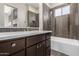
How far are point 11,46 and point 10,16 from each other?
64 centimetres

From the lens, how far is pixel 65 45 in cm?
178

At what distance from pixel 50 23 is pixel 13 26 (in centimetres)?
69

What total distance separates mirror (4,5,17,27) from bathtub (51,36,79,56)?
33.9 inches

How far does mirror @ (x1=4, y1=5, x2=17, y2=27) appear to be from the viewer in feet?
4.17

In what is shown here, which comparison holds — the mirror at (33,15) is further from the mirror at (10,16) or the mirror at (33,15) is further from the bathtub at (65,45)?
the bathtub at (65,45)

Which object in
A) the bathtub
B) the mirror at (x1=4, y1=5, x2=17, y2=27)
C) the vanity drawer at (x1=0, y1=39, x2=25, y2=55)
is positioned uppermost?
the mirror at (x1=4, y1=5, x2=17, y2=27)

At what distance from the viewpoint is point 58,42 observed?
181cm

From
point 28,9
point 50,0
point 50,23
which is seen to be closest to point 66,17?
point 50,23

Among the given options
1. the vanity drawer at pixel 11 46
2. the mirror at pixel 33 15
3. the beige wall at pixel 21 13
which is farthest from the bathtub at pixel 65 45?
the vanity drawer at pixel 11 46

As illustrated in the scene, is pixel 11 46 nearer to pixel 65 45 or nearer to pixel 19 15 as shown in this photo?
pixel 19 15

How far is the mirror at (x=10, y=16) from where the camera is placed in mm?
1270

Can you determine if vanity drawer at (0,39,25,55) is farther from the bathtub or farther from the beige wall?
the bathtub

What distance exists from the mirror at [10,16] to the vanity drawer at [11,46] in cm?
52

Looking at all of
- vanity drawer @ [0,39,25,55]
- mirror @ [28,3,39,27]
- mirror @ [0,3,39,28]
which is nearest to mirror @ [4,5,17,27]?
mirror @ [0,3,39,28]
